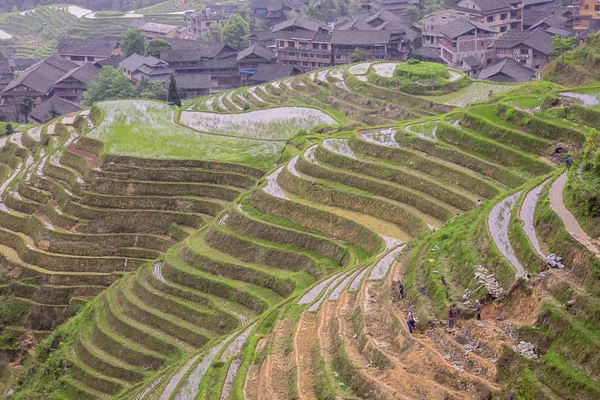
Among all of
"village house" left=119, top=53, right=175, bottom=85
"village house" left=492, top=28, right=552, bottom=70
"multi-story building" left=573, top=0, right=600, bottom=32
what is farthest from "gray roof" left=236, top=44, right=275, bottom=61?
"multi-story building" left=573, top=0, right=600, bottom=32

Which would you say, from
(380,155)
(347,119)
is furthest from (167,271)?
(347,119)

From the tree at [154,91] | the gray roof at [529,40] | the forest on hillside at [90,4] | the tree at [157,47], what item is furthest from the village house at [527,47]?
the forest on hillside at [90,4]

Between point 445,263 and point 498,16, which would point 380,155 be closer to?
point 445,263

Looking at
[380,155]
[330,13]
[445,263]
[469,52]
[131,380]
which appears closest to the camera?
[445,263]

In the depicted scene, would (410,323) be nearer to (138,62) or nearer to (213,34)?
(138,62)

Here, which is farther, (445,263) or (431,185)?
(431,185)

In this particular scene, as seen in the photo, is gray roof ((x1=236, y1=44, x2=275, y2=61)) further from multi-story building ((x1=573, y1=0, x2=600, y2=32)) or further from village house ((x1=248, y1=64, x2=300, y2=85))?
multi-story building ((x1=573, y1=0, x2=600, y2=32))

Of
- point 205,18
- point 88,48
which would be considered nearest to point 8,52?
point 88,48
